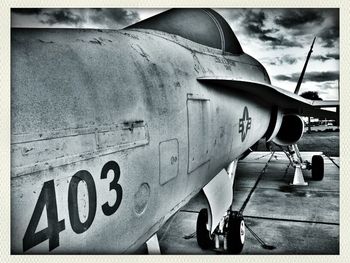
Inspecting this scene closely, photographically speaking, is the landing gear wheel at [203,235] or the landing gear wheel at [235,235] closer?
the landing gear wheel at [235,235]

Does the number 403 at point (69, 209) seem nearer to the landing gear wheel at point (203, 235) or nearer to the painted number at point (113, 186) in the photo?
the painted number at point (113, 186)

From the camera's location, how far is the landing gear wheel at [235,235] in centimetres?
263

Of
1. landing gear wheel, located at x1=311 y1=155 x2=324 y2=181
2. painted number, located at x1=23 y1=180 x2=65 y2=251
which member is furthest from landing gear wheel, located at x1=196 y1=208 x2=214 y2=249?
landing gear wheel, located at x1=311 y1=155 x2=324 y2=181

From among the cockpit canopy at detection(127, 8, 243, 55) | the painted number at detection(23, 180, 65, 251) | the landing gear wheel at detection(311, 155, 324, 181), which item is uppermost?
the cockpit canopy at detection(127, 8, 243, 55)

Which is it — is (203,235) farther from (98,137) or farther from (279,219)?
(98,137)

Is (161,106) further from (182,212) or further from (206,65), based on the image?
(182,212)

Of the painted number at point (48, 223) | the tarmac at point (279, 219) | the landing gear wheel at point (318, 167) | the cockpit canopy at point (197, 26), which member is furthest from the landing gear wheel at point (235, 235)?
the landing gear wheel at point (318, 167)

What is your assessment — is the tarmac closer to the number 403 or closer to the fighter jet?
the fighter jet

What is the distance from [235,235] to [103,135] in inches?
81.3

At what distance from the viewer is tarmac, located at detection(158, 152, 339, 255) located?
2917mm

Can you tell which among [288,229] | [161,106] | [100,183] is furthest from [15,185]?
[288,229]

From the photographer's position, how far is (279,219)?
363cm

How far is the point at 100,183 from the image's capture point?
91cm

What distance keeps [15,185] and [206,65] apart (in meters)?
1.33
